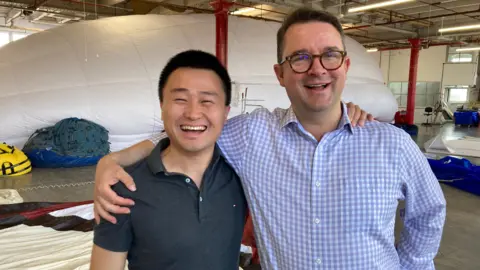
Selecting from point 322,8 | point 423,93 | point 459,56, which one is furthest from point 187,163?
point 459,56

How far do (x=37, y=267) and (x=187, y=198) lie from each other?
2.15 meters

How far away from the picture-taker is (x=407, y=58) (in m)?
22.8

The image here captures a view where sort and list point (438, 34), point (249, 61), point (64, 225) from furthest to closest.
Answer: point (438, 34) → point (249, 61) → point (64, 225)

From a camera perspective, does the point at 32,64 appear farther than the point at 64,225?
Yes

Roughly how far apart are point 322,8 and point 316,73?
11288 millimetres

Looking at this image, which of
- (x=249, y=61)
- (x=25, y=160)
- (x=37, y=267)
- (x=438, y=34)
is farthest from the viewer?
(x=438, y=34)

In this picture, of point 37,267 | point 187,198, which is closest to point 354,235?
point 187,198

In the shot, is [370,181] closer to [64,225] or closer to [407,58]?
[64,225]

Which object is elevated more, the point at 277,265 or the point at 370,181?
the point at 370,181

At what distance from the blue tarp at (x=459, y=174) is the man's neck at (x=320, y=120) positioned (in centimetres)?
605

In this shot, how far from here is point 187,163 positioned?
4.36 ft

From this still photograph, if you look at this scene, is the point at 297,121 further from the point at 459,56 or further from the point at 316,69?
the point at 459,56

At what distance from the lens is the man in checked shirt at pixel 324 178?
1.27 metres

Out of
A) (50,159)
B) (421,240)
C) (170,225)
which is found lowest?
(50,159)
